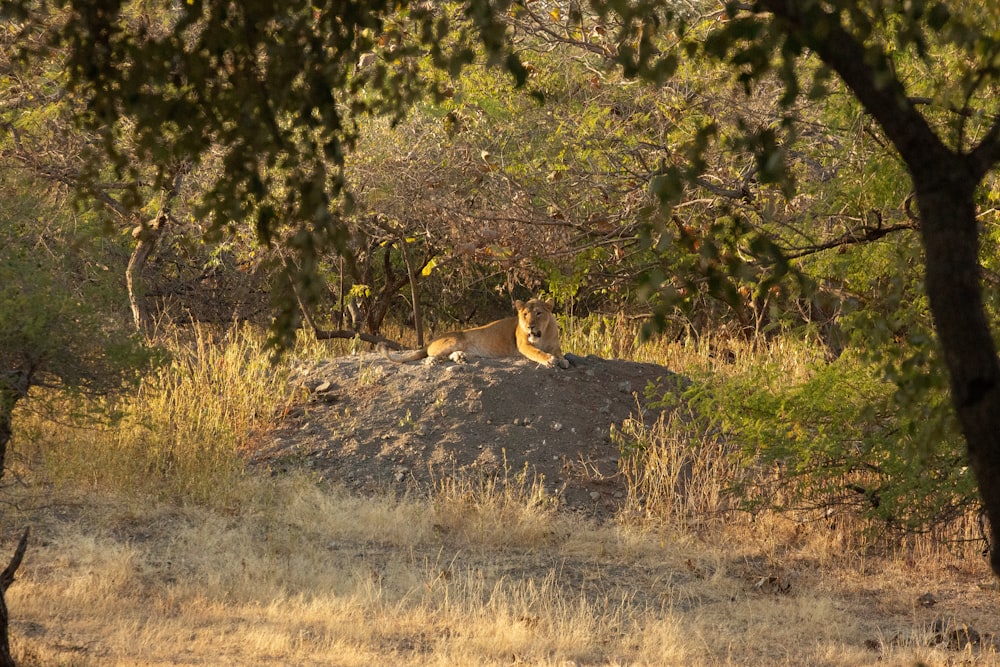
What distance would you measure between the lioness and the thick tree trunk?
1035 centimetres

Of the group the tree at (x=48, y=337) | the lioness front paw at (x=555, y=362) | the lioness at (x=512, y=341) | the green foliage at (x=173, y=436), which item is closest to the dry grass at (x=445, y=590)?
the green foliage at (x=173, y=436)

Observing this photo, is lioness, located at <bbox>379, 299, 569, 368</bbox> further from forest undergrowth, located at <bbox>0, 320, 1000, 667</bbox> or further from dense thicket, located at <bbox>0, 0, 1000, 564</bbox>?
forest undergrowth, located at <bbox>0, 320, 1000, 667</bbox>

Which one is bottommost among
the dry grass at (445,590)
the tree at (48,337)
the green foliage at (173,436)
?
the dry grass at (445,590)

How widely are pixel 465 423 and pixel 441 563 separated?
3554mm

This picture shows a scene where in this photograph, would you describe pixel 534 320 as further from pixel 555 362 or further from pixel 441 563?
pixel 441 563

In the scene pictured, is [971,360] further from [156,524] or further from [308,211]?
[156,524]

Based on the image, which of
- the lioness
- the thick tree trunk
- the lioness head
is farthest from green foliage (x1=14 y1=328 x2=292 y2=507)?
the thick tree trunk

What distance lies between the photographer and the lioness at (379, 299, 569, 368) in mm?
14227

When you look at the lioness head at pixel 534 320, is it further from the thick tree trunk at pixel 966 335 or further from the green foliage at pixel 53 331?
the thick tree trunk at pixel 966 335

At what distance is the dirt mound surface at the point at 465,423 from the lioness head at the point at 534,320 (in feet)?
1.20

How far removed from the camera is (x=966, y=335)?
11.5 ft

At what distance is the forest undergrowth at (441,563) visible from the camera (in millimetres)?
7324

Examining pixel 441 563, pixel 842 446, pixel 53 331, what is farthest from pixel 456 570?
pixel 53 331

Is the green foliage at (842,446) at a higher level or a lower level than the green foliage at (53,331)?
lower
